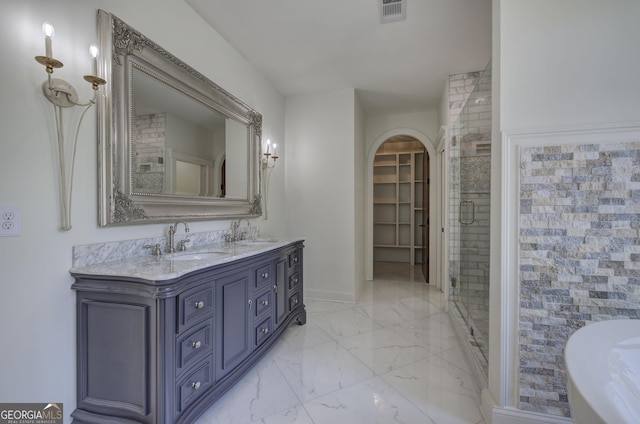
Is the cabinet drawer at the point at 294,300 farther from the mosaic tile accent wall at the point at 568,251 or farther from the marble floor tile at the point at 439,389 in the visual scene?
the mosaic tile accent wall at the point at 568,251

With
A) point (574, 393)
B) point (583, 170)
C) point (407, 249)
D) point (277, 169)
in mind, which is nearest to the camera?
point (574, 393)

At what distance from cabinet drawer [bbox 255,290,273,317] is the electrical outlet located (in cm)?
130

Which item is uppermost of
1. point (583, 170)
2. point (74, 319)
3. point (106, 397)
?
point (583, 170)

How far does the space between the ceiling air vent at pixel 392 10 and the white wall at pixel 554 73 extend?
824 mm

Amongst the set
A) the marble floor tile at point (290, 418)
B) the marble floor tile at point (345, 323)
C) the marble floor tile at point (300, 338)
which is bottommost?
the marble floor tile at point (300, 338)

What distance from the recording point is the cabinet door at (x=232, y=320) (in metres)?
1.62

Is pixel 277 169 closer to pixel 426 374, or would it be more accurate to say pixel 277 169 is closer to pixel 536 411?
pixel 426 374

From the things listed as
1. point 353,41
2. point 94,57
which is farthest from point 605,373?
point 353,41

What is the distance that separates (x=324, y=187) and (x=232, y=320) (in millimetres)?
2213

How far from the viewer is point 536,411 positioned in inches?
54.7

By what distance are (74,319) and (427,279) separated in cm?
440

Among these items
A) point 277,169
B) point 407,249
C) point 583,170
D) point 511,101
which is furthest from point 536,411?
point 407,249

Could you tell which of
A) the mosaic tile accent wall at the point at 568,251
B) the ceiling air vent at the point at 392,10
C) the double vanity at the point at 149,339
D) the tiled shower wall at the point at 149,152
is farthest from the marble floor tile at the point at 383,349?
the ceiling air vent at the point at 392,10

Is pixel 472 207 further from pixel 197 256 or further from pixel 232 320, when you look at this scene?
pixel 197 256
